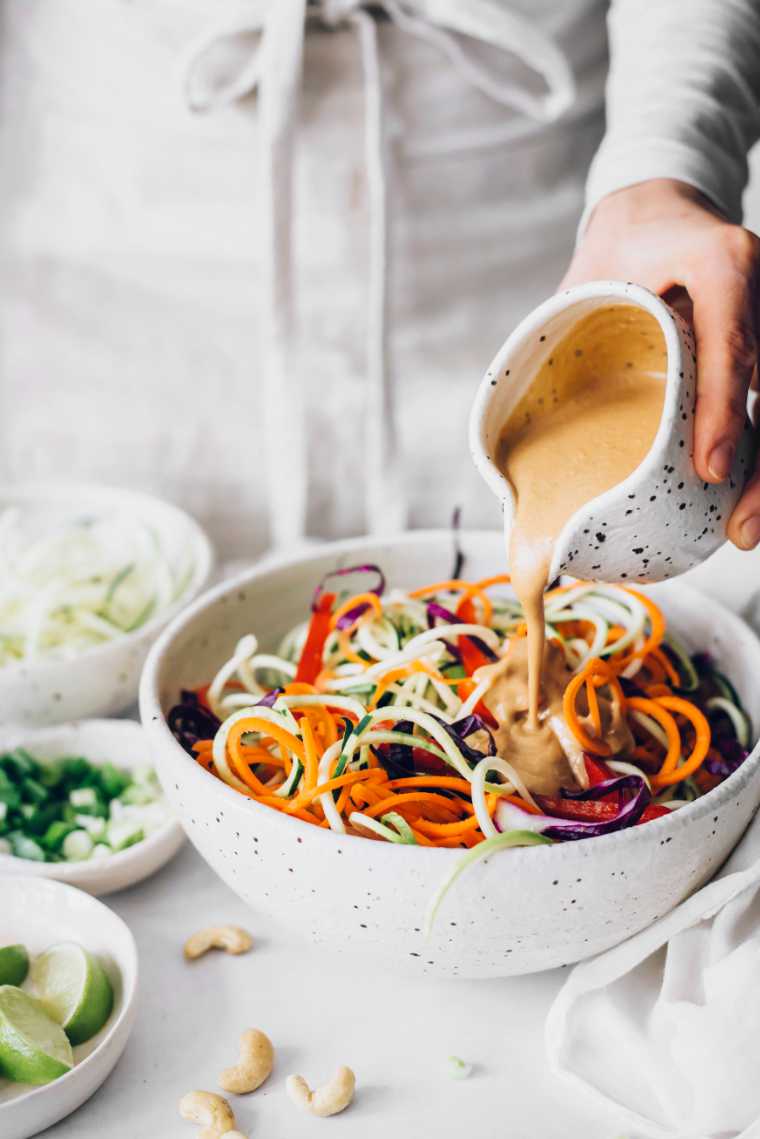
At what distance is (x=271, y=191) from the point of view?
62.7 inches

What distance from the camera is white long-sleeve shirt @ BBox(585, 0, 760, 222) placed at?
134 cm

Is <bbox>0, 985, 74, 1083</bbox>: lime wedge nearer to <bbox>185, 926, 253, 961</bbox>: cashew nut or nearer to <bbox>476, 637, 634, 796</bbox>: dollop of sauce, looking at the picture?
<bbox>185, 926, 253, 961</bbox>: cashew nut

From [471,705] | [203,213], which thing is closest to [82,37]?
[203,213]

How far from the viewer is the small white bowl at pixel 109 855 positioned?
3.95 feet

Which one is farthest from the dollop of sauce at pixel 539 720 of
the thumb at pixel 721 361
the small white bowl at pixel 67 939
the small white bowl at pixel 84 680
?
the small white bowl at pixel 84 680

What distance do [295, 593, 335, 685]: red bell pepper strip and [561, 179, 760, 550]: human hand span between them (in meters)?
0.43

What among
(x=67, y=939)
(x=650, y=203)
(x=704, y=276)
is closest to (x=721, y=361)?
(x=704, y=276)

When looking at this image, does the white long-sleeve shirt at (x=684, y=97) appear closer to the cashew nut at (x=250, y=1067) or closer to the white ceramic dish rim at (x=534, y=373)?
the white ceramic dish rim at (x=534, y=373)

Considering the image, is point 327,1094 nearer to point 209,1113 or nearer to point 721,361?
point 209,1113

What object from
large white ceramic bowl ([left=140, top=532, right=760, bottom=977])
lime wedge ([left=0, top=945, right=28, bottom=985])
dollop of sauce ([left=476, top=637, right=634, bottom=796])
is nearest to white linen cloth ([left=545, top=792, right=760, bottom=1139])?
large white ceramic bowl ([left=140, top=532, right=760, bottom=977])

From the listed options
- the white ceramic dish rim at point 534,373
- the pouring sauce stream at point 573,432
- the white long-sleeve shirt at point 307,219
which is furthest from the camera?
the white long-sleeve shirt at point 307,219

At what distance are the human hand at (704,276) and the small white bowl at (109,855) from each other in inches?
25.6

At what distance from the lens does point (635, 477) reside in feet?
3.06

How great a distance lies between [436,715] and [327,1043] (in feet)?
0.99
